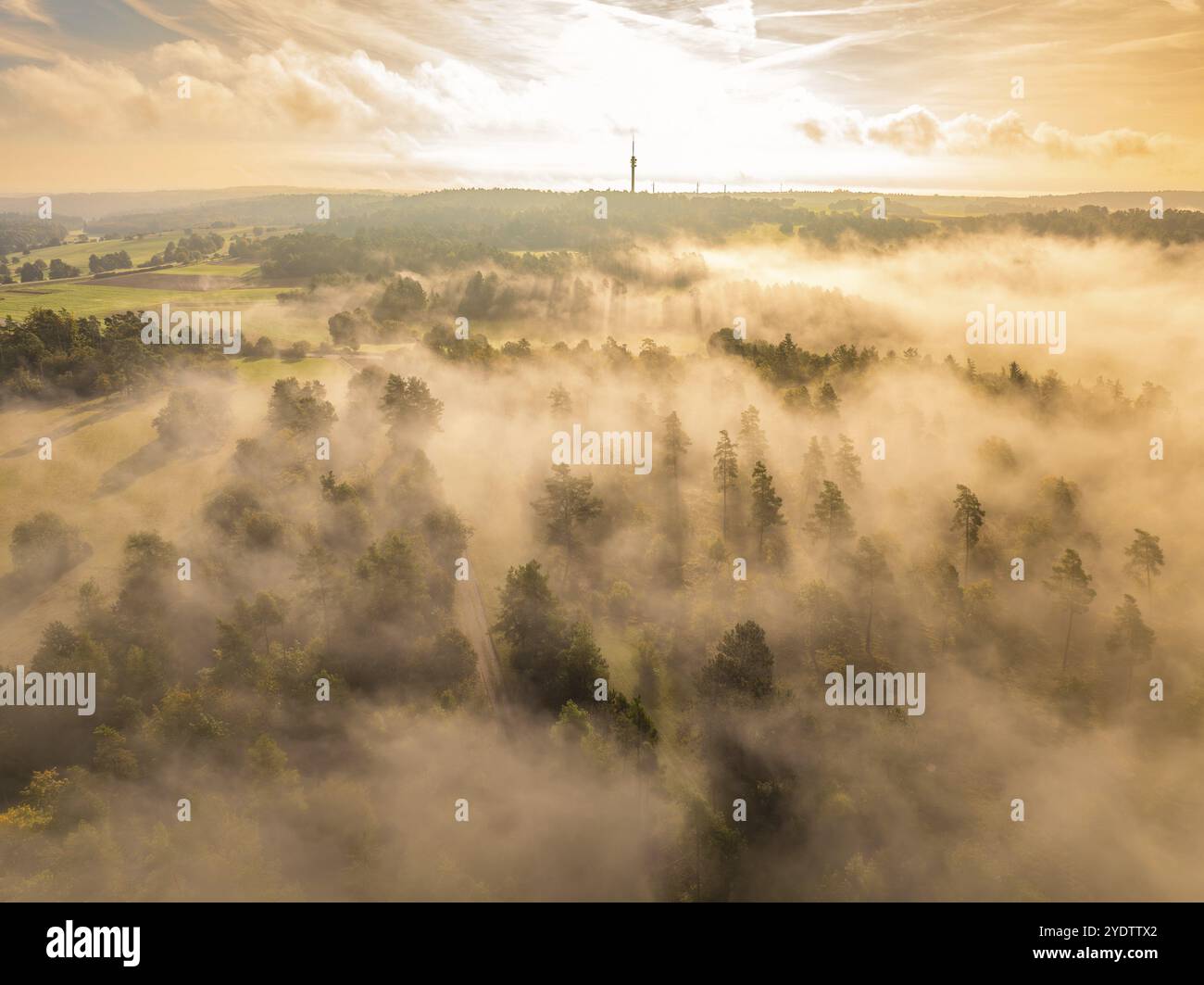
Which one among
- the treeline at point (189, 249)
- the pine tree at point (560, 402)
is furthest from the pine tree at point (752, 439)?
the treeline at point (189, 249)

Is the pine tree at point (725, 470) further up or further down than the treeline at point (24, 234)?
further down

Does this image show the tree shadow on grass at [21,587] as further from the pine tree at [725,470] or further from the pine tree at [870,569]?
the pine tree at [870,569]

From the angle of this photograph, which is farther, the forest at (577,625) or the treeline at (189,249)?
the treeline at (189,249)

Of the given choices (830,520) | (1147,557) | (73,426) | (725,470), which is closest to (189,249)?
(73,426)

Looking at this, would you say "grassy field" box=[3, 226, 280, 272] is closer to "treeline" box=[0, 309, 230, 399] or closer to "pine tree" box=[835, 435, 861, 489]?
"treeline" box=[0, 309, 230, 399]

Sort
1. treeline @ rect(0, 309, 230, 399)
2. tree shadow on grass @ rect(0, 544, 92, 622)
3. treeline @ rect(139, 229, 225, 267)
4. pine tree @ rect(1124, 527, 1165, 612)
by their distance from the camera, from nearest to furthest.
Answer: tree shadow on grass @ rect(0, 544, 92, 622) < pine tree @ rect(1124, 527, 1165, 612) < treeline @ rect(0, 309, 230, 399) < treeline @ rect(139, 229, 225, 267)

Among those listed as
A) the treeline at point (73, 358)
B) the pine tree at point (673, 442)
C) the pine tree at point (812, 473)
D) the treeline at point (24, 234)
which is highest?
the treeline at point (24, 234)

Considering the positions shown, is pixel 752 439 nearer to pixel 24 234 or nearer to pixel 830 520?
pixel 830 520

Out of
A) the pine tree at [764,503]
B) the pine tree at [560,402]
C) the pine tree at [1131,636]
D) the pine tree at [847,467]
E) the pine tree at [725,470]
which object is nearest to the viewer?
the pine tree at [1131,636]

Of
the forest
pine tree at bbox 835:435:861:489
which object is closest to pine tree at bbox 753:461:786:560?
the forest

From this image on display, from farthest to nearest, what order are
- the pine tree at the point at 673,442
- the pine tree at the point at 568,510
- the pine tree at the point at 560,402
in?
the pine tree at the point at 560,402
the pine tree at the point at 673,442
the pine tree at the point at 568,510
